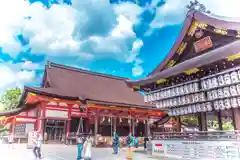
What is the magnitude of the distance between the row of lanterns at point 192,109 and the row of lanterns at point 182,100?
0.97 feet

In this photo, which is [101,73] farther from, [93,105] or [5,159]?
[5,159]

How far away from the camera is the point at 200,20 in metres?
10.4

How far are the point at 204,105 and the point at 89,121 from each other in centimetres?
1334

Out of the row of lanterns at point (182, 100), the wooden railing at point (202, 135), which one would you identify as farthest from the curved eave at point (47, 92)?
the wooden railing at point (202, 135)

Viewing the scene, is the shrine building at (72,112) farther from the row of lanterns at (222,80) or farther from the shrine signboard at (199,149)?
the row of lanterns at (222,80)

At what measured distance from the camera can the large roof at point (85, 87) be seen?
1972 cm

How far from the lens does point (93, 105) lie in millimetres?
18500

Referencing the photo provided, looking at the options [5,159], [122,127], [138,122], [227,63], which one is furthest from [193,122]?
[5,159]

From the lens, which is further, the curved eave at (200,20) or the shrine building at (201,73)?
the curved eave at (200,20)

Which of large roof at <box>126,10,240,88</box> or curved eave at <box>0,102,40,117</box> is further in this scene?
curved eave at <box>0,102,40,117</box>

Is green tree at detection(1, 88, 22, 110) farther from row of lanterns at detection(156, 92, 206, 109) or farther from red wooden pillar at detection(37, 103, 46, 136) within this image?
row of lanterns at detection(156, 92, 206, 109)

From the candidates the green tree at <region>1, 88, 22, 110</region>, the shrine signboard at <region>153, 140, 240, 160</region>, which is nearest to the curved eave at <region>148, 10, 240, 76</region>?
the shrine signboard at <region>153, 140, 240, 160</region>

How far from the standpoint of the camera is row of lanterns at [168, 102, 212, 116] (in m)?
10.1

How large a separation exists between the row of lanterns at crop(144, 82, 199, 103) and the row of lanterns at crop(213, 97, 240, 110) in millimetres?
1150
